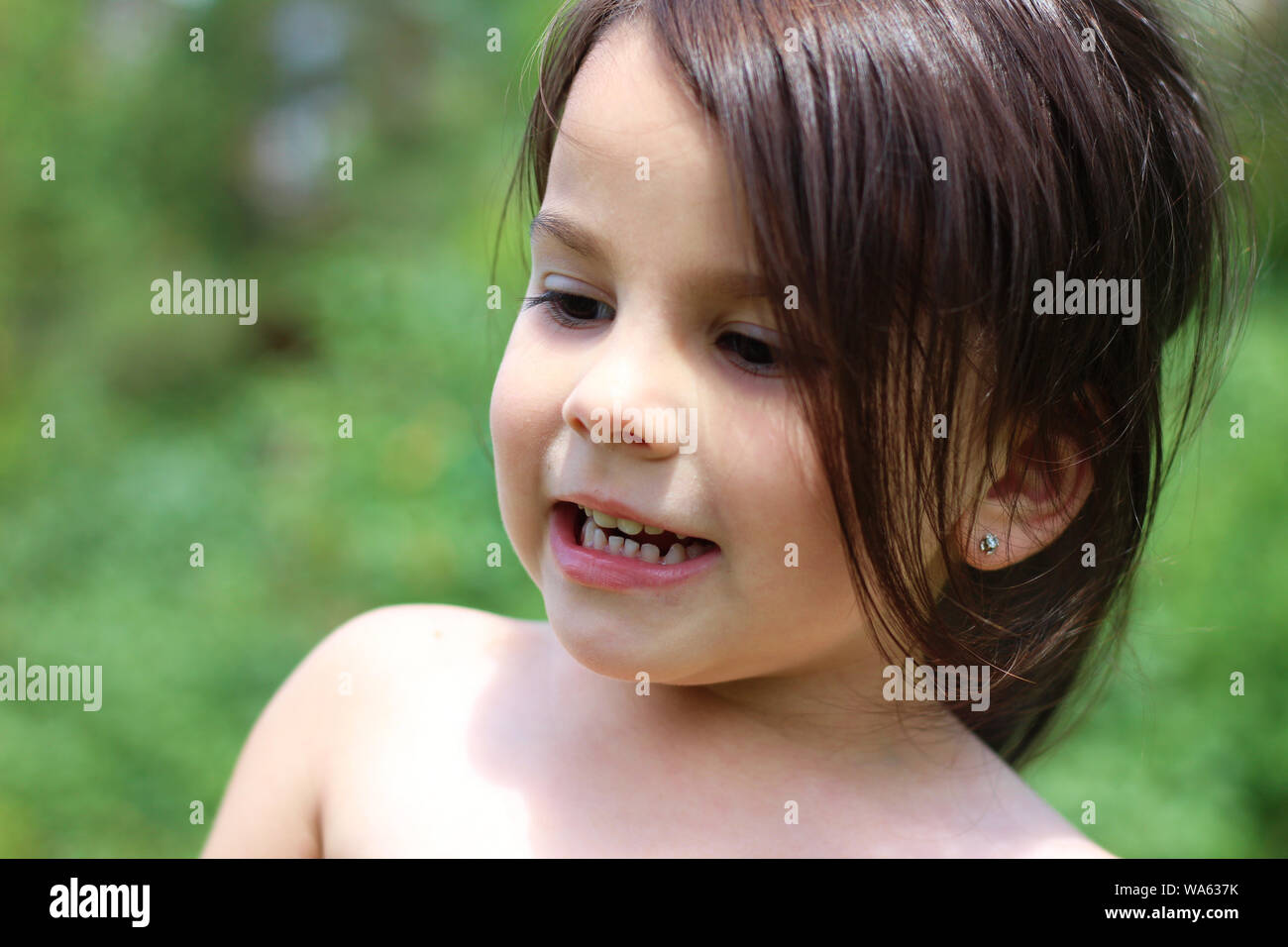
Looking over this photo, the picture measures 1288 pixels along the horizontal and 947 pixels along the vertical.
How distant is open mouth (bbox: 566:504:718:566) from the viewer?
47.9 inches

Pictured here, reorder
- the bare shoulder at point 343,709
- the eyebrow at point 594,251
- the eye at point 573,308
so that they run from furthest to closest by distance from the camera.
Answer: the bare shoulder at point 343,709, the eye at point 573,308, the eyebrow at point 594,251

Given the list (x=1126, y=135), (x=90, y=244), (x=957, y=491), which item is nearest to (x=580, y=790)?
(x=957, y=491)

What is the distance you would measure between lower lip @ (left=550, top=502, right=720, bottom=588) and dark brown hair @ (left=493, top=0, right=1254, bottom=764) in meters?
0.16

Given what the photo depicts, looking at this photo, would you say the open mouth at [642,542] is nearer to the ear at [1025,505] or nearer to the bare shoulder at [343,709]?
the ear at [1025,505]

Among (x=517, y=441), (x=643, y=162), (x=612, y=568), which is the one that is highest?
(x=643, y=162)

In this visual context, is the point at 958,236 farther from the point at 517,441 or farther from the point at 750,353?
the point at 517,441

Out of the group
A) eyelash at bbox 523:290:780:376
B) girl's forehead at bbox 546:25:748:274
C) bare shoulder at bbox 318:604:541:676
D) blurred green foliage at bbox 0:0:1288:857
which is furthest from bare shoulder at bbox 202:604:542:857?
blurred green foliage at bbox 0:0:1288:857

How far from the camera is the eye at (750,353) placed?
1.16 metres

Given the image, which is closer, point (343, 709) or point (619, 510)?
point (619, 510)

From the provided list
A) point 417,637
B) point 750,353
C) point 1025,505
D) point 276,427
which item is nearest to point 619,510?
point 750,353

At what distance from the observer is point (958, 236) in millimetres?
1144

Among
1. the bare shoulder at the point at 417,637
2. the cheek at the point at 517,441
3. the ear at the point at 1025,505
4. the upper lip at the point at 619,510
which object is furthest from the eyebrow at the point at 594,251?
the bare shoulder at the point at 417,637

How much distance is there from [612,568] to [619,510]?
0.07m

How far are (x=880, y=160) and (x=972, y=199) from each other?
0.33 feet
